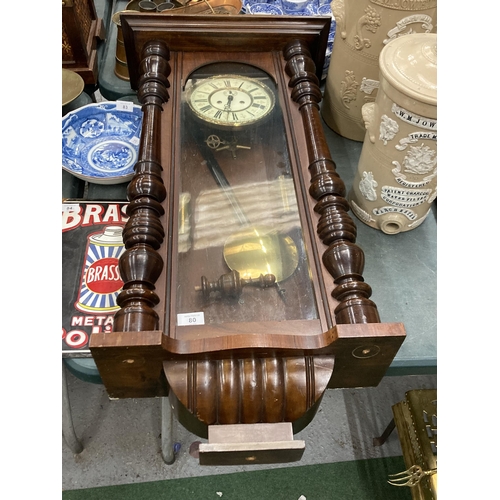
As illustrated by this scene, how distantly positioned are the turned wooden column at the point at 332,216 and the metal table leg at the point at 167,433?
0.57 metres

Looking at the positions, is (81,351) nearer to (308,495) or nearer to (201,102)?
(201,102)

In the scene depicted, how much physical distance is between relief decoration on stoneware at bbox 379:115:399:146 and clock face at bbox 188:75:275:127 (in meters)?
0.25

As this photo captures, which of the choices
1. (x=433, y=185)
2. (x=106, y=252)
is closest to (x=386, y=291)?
(x=433, y=185)

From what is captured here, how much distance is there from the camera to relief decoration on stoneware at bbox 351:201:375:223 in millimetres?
1112

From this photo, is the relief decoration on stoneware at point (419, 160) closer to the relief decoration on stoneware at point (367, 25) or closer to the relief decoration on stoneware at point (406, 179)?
the relief decoration on stoneware at point (406, 179)

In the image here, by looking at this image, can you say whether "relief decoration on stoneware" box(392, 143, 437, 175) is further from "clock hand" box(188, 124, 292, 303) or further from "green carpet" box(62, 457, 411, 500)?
"green carpet" box(62, 457, 411, 500)

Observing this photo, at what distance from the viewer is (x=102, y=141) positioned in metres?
1.22

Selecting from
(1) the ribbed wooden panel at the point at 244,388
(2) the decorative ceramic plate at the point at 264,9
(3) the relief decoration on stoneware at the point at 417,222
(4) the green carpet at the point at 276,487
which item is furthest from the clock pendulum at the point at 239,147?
(4) the green carpet at the point at 276,487

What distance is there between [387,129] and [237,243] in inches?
14.7

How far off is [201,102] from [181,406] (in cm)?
66

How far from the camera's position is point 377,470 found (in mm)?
1388

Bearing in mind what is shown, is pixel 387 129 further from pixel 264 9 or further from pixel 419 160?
pixel 264 9

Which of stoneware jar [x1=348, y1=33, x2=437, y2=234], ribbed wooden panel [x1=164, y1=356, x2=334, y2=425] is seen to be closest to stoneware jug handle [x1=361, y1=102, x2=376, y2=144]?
stoneware jar [x1=348, y1=33, x2=437, y2=234]

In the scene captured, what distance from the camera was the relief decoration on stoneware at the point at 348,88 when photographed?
1.15 meters
